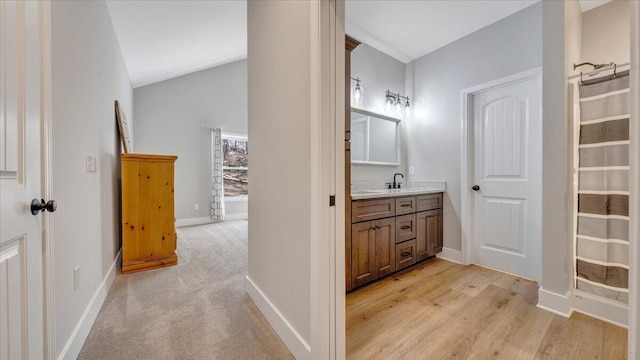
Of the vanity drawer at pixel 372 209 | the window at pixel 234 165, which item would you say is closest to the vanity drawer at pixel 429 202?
the vanity drawer at pixel 372 209

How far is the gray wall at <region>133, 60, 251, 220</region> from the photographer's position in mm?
4891

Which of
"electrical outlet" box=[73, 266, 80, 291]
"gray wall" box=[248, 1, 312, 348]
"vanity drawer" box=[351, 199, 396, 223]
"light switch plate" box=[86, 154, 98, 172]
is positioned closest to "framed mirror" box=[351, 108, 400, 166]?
"vanity drawer" box=[351, 199, 396, 223]

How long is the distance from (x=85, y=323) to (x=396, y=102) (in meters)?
3.67

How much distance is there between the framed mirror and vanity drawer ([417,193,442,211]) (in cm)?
67

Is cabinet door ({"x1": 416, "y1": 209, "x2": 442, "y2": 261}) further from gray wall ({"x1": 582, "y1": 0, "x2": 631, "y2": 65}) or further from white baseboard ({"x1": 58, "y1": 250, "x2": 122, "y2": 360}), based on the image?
white baseboard ({"x1": 58, "y1": 250, "x2": 122, "y2": 360})

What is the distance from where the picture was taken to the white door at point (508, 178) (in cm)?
260

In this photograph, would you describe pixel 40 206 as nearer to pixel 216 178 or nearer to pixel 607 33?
pixel 607 33

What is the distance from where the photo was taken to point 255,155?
6.84ft

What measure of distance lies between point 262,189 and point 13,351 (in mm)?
1330

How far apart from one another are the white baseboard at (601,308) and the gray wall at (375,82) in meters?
2.05

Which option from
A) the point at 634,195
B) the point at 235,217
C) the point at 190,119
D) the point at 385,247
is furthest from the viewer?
the point at 235,217

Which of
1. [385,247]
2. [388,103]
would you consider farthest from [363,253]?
[388,103]

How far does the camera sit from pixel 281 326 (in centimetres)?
163

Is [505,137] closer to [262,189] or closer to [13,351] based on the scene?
[262,189]
